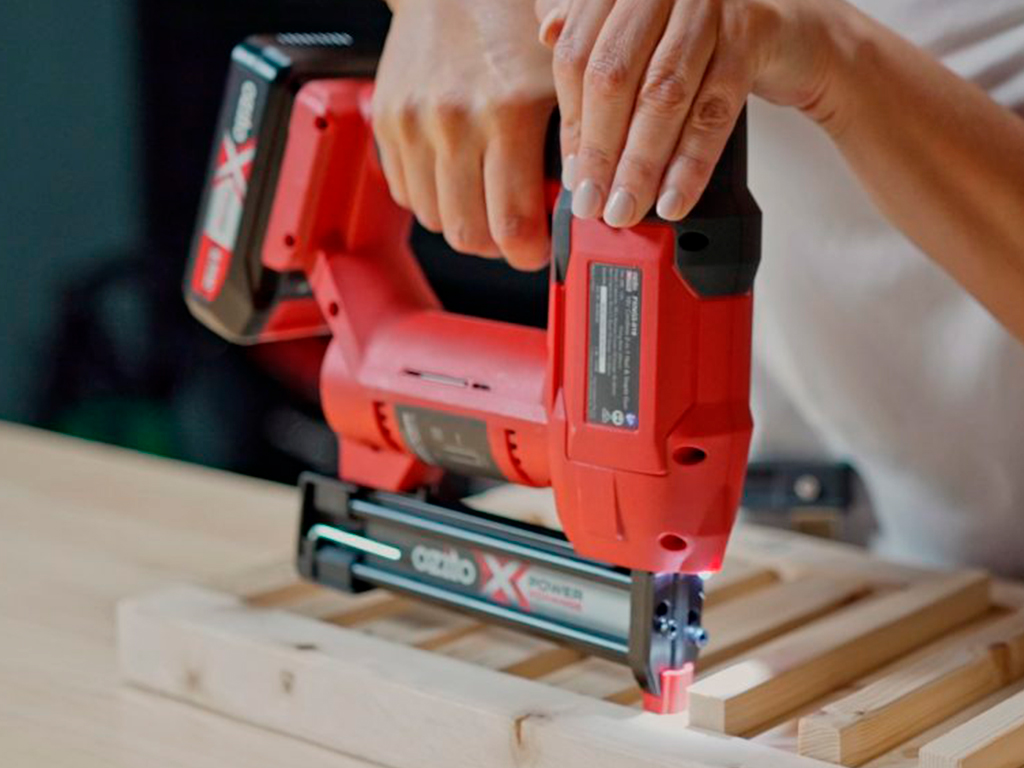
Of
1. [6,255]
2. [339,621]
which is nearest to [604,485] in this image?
[339,621]

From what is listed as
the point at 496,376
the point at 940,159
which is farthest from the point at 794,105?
the point at 496,376

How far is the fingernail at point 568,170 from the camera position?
3.48 feet

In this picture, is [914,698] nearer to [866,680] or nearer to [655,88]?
[866,680]

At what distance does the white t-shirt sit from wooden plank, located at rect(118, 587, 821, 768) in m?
0.46

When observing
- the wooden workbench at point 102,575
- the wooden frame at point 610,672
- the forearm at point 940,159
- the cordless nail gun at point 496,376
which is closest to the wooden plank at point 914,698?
the wooden frame at point 610,672

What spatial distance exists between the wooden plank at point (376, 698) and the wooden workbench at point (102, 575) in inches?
0.8

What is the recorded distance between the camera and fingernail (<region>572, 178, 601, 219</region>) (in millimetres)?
1047

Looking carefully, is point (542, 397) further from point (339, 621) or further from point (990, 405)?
point (990, 405)

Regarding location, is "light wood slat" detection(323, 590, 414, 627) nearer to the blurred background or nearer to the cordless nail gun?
the cordless nail gun

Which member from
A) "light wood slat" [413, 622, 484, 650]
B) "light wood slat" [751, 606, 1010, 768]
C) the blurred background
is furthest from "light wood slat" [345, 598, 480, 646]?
the blurred background

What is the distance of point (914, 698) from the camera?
1.12 m

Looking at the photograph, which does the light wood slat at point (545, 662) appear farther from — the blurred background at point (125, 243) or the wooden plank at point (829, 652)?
the blurred background at point (125, 243)

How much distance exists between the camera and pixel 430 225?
49.3 inches

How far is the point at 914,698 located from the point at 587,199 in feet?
1.20
